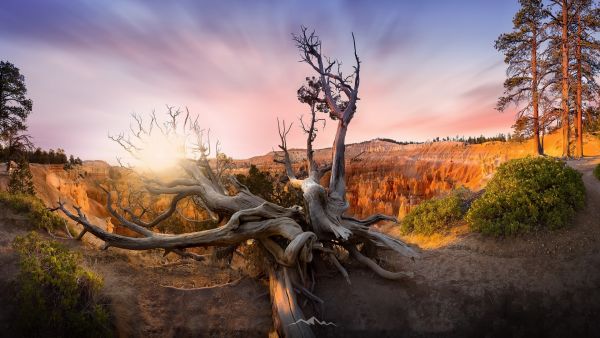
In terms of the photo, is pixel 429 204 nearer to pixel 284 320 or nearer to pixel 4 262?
pixel 284 320

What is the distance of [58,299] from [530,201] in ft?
41.0

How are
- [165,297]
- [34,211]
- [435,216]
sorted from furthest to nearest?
[435,216] → [34,211] → [165,297]

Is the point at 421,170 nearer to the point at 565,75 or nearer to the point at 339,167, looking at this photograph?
the point at 565,75

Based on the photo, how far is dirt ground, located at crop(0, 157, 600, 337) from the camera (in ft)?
26.8

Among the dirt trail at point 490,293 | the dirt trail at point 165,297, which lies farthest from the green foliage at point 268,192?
the dirt trail at point 490,293

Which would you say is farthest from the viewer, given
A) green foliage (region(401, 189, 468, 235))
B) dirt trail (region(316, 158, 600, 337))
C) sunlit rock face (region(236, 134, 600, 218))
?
sunlit rock face (region(236, 134, 600, 218))

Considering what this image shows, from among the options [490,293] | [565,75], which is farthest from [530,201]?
[565,75]

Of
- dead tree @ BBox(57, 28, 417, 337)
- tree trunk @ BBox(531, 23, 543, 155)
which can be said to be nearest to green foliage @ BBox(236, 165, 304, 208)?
dead tree @ BBox(57, 28, 417, 337)

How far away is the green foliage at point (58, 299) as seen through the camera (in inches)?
281

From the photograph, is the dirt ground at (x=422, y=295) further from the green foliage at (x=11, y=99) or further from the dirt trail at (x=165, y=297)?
the green foliage at (x=11, y=99)

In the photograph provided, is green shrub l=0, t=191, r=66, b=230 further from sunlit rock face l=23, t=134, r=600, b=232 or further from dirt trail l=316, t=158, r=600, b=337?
sunlit rock face l=23, t=134, r=600, b=232

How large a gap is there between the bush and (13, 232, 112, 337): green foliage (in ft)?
34.2

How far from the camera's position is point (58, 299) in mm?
7523

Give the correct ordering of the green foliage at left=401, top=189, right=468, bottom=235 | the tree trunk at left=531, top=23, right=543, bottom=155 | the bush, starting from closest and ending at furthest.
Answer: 1. the bush
2. the green foliage at left=401, top=189, right=468, bottom=235
3. the tree trunk at left=531, top=23, right=543, bottom=155
